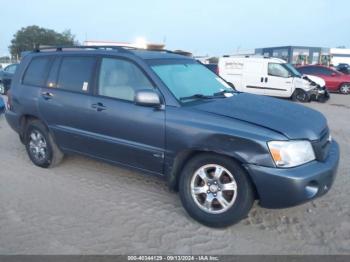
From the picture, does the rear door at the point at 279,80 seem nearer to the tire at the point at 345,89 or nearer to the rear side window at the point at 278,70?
the rear side window at the point at 278,70

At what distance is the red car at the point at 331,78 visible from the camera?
61.6 feet

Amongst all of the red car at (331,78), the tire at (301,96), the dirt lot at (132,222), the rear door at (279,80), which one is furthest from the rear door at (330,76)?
the dirt lot at (132,222)

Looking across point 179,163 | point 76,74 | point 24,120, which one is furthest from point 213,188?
point 24,120

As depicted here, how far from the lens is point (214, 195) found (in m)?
3.68

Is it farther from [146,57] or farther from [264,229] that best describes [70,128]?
[264,229]

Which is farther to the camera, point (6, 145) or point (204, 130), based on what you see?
point (6, 145)

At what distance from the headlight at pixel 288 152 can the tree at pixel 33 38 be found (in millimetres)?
64687

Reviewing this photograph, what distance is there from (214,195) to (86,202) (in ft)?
5.09

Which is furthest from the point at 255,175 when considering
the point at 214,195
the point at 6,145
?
the point at 6,145

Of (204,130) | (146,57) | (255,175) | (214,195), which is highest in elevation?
(146,57)

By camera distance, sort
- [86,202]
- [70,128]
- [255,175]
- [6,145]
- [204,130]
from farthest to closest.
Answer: [6,145]
[70,128]
[86,202]
[204,130]
[255,175]

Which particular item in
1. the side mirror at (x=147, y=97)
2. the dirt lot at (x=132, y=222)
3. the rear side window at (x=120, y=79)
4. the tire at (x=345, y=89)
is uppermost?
the rear side window at (x=120, y=79)

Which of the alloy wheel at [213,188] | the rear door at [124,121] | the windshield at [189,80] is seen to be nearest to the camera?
the alloy wheel at [213,188]

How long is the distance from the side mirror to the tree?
209 feet
